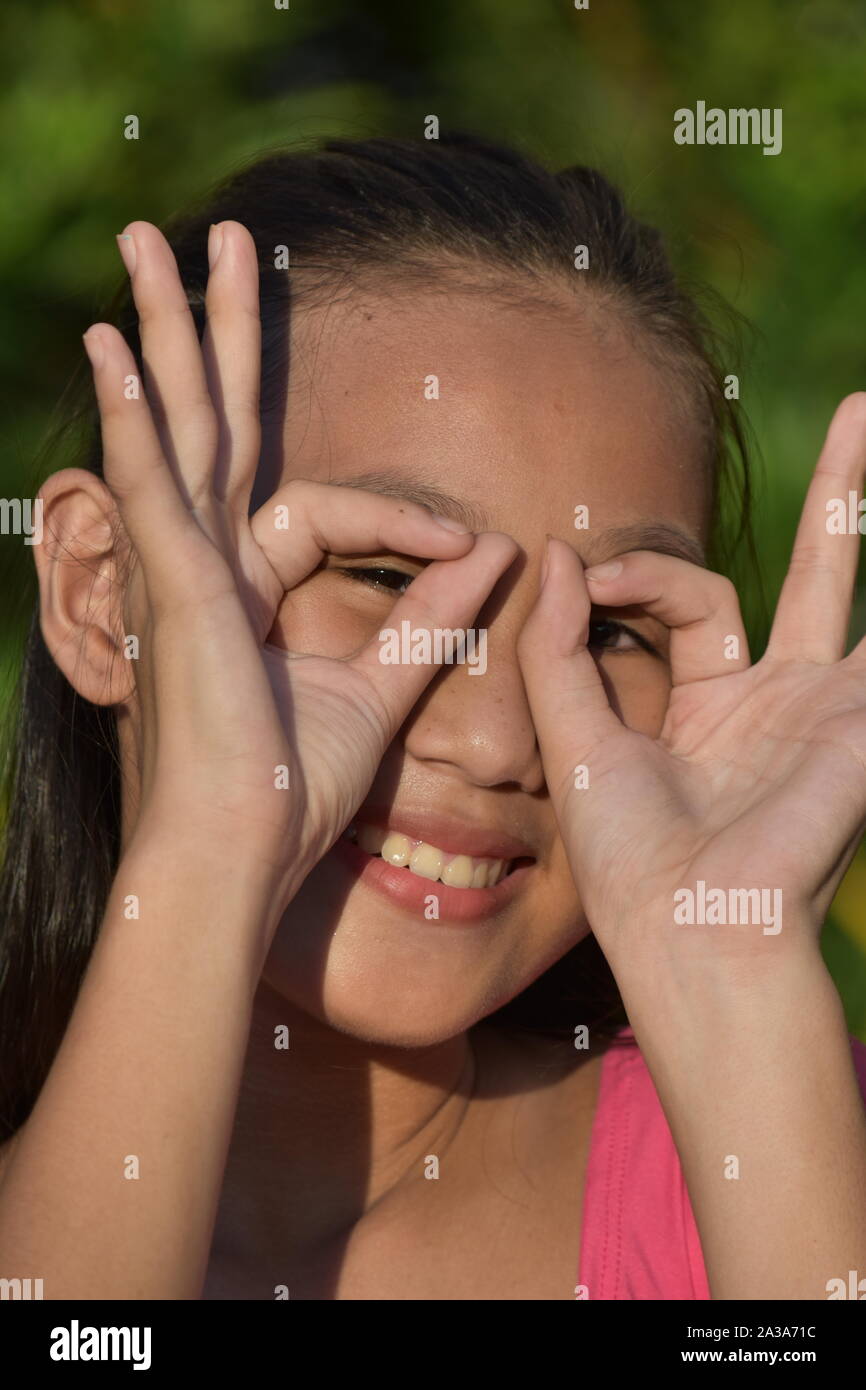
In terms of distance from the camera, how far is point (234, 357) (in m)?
1.62

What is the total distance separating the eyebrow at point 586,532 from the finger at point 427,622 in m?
0.04

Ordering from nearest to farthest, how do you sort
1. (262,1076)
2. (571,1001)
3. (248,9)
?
(262,1076)
(571,1001)
(248,9)

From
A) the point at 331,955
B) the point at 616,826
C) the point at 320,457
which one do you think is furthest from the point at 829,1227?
the point at 320,457

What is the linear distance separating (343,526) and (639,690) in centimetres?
52

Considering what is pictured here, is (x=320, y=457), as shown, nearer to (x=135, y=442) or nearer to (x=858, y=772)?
(x=135, y=442)

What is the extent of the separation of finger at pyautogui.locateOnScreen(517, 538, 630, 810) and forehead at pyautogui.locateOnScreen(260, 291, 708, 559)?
0.08 meters

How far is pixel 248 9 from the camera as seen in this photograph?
3.90 meters

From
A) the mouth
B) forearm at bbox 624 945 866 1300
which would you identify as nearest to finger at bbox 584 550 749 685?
the mouth

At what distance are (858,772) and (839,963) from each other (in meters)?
2.41

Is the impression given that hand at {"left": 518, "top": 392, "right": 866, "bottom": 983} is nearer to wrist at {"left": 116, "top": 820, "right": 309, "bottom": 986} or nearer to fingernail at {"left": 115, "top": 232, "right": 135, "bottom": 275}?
wrist at {"left": 116, "top": 820, "right": 309, "bottom": 986}

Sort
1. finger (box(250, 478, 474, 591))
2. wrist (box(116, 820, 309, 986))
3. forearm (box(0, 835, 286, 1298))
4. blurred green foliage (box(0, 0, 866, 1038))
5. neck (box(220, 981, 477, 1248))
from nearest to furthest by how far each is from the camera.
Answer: forearm (box(0, 835, 286, 1298)) < wrist (box(116, 820, 309, 986)) < finger (box(250, 478, 474, 591)) < neck (box(220, 981, 477, 1248)) < blurred green foliage (box(0, 0, 866, 1038))

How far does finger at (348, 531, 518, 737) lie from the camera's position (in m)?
1.68

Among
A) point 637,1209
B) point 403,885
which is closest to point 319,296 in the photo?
point 403,885

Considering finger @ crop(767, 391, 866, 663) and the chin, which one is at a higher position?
finger @ crop(767, 391, 866, 663)
